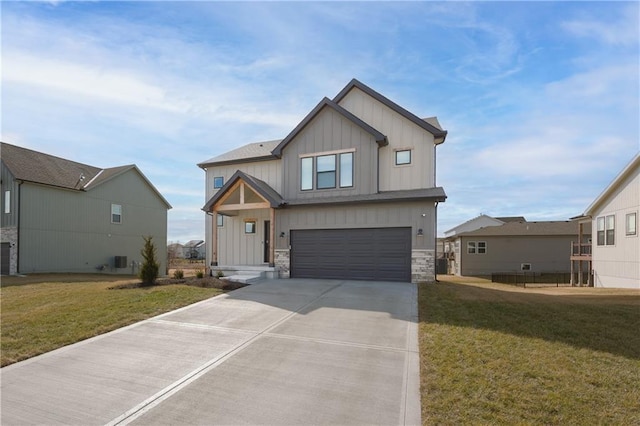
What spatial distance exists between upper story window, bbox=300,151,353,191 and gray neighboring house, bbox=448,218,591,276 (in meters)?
19.9

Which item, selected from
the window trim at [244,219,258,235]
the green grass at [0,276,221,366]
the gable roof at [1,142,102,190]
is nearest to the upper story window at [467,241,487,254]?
the window trim at [244,219,258,235]

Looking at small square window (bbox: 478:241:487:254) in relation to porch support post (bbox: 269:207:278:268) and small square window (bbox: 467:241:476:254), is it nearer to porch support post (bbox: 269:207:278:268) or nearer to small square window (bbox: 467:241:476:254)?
small square window (bbox: 467:241:476:254)

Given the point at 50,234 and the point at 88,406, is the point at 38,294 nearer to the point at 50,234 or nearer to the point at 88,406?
the point at 88,406

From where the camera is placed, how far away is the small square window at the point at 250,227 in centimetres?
1661

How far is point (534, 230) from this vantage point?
28.1 meters

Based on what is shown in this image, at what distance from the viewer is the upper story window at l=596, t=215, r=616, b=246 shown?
1682 cm

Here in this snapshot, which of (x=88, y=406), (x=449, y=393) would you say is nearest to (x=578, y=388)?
(x=449, y=393)

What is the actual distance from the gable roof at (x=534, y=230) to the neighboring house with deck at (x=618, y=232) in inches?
369

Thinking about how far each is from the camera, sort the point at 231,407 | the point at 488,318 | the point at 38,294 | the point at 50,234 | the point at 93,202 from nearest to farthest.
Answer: the point at 231,407 < the point at 488,318 < the point at 38,294 < the point at 50,234 < the point at 93,202

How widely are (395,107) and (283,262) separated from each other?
330 inches

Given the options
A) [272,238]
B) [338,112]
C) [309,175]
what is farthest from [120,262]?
[338,112]

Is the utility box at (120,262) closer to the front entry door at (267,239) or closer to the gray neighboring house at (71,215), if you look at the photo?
the gray neighboring house at (71,215)

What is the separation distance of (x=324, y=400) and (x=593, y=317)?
6690 mm

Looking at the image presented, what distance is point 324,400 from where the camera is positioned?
13.4ft
